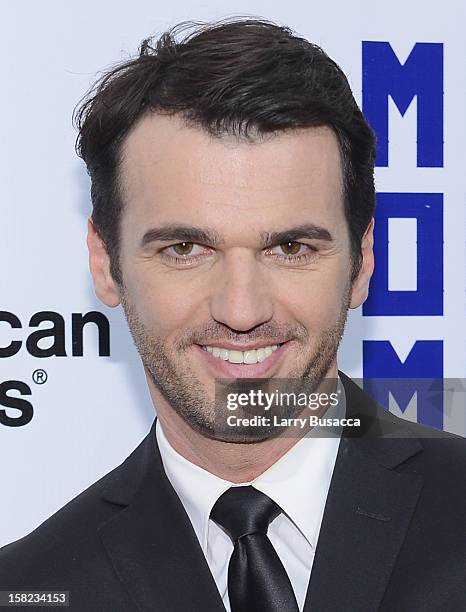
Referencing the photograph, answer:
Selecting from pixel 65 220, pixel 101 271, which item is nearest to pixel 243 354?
pixel 101 271

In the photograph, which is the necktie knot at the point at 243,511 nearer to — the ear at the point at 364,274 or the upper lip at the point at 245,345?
the upper lip at the point at 245,345

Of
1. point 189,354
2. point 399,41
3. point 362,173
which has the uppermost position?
point 399,41

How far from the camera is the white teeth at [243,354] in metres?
1.89

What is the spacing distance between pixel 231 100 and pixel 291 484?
0.76 meters

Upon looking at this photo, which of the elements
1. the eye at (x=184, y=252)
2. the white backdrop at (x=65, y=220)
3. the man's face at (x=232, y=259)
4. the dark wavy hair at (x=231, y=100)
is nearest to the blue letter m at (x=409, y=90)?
the white backdrop at (x=65, y=220)

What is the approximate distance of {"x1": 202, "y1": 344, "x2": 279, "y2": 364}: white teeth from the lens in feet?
6.20

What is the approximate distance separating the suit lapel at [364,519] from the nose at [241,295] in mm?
373

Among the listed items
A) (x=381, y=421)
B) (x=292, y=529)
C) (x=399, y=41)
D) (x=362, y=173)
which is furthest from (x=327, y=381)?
(x=399, y=41)

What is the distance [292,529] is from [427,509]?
10.4 inches

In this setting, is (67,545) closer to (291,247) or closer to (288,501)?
(288,501)

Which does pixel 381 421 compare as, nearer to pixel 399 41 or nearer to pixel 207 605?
pixel 207 605

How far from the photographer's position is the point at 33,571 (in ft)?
6.68

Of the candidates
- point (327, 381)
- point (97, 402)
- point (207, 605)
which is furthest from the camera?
point (97, 402)

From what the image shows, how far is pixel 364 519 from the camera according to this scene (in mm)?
1866
